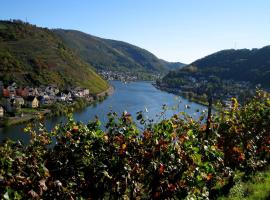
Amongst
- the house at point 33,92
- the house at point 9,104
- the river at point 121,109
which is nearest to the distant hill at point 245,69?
the river at point 121,109

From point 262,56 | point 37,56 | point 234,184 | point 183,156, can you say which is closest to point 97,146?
point 183,156

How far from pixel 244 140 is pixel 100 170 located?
5.92 metres

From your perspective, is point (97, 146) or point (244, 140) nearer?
point (97, 146)

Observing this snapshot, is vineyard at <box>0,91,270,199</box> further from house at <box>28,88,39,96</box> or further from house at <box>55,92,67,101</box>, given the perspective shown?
house at <box>55,92,67,101</box>

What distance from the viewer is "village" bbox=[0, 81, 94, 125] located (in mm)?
62500

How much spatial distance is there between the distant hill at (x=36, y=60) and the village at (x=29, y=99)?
6.16 metres

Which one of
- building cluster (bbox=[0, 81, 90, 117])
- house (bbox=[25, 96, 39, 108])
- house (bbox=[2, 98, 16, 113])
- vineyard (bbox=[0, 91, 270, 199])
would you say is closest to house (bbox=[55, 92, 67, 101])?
building cluster (bbox=[0, 81, 90, 117])

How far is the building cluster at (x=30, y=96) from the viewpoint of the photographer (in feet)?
216

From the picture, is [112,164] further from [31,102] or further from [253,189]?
[31,102]

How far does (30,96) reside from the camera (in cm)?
7425

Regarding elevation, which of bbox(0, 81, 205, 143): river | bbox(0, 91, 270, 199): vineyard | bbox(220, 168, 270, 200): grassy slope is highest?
bbox(0, 91, 270, 199): vineyard

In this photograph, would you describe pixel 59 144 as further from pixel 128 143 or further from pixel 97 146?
pixel 128 143

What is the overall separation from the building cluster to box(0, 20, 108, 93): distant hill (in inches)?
265

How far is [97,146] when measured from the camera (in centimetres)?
523
